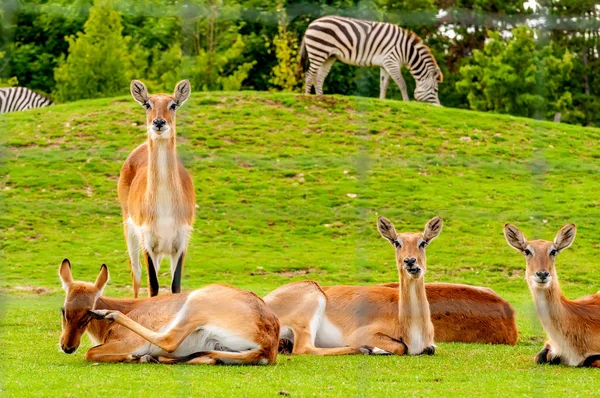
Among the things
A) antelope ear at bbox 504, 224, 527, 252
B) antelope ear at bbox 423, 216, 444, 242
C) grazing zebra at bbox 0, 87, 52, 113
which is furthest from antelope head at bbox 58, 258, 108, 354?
grazing zebra at bbox 0, 87, 52, 113

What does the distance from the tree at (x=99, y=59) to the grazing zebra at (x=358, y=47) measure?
12.0 feet

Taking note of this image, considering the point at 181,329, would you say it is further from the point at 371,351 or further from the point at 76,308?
the point at 371,351

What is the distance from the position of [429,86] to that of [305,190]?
6.27 meters

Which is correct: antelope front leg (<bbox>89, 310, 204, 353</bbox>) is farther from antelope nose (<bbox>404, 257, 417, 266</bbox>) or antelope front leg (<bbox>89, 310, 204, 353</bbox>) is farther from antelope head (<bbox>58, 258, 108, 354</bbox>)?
antelope nose (<bbox>404, 257, 417, 266</bbox>)

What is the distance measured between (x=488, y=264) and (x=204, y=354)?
910cm

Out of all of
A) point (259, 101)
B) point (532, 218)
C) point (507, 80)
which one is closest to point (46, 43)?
point (259, 101)

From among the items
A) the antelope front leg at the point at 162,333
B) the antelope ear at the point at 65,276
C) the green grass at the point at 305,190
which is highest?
the antelope ear at the point at 65,276

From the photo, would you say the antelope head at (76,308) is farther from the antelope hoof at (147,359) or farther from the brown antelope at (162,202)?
the brown antelope at (162,202)

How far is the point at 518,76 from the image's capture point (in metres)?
25.3

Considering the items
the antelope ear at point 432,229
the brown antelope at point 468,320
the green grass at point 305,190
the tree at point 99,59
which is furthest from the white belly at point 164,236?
the tree at point 99,59

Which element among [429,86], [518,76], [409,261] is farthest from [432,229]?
[518,76]

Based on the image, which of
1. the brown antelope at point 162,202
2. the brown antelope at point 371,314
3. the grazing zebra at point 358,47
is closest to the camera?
the brown antelope at point 371,314

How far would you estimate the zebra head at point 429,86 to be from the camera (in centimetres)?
2250

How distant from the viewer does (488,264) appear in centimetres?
1515
